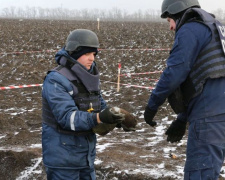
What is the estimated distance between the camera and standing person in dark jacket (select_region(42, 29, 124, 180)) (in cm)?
260

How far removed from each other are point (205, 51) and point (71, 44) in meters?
1.16

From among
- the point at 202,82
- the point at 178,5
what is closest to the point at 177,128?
the point at 202,82

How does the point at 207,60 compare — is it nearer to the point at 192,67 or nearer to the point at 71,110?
the point at 192,67

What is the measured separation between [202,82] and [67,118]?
117cm

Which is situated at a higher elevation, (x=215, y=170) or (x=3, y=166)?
(x=215, y=170)

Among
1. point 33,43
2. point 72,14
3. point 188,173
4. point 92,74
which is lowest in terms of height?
point 72,14

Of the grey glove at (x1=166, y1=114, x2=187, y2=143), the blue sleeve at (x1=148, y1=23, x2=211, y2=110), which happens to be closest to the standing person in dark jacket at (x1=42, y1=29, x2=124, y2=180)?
the blue sleeve at (x1=148, y1=23, x2=211, y2=110)

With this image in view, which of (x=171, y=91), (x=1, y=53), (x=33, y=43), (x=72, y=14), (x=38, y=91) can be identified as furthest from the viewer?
(x=72, y=14)

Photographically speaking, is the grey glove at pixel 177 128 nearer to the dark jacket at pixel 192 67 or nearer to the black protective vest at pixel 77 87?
the dark jacket at pixel 192 67

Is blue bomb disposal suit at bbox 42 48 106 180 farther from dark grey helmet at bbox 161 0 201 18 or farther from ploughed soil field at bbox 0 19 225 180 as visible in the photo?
ploughed soil field at bbox 0 19 225 180

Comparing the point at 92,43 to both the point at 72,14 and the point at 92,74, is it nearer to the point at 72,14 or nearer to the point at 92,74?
the point at 92,74

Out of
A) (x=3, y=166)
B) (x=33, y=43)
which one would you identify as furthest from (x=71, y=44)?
(x=33, y=43)

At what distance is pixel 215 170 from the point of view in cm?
269

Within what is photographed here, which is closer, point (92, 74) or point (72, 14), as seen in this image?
point (92, 74)
